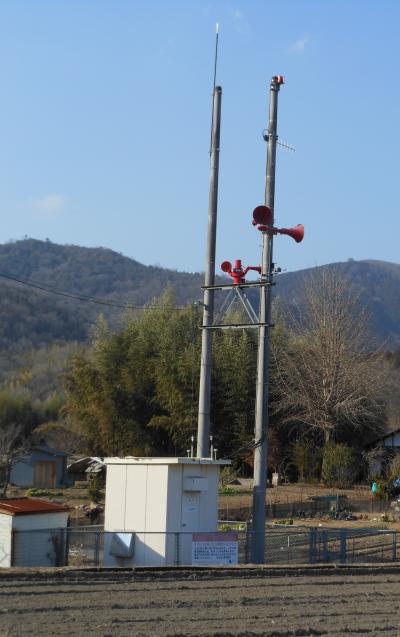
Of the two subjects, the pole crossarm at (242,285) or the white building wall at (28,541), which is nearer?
the white building wall at (28,541)

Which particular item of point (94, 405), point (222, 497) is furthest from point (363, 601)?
point (94, 405)

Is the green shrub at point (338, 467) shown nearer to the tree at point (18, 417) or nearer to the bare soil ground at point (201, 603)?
the tree at point (18, 417)

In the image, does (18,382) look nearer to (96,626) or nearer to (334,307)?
(334,307)

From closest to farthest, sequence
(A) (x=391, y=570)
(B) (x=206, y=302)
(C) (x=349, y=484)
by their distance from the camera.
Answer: (A) (x=391, y=570) < (B) (x=206, y=302) < (C) (x=349, y=484)

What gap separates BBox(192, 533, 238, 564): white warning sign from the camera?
69.4ft

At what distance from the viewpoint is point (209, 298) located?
25.8 meters

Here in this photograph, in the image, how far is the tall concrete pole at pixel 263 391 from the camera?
2270 cm

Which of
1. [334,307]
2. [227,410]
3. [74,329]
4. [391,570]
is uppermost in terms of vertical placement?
[74,329]

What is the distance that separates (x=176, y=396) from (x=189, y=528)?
30368mm

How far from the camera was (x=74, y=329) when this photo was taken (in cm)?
15712

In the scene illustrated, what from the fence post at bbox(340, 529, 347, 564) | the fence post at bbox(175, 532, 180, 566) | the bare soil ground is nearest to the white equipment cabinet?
the fence post at bbox(175, 532, 180, 566)

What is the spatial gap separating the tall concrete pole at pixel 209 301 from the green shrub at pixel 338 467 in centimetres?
2343

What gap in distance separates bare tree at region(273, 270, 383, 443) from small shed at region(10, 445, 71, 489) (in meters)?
13.4

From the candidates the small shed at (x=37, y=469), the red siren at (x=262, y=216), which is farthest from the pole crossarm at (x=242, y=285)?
the small shed at (x=37, y=469)
